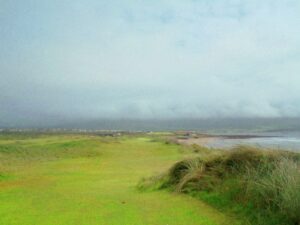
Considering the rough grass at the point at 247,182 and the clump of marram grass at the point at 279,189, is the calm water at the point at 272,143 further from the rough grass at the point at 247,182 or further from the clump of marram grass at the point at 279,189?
the clump of marram grass at the point at 279,189

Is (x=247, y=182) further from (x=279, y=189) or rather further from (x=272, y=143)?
(x=272, y=143)

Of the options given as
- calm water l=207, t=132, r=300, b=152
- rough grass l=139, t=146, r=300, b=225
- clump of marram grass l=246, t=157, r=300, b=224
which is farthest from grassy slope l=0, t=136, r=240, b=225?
calm water l=207, t=132, r=300, b=152

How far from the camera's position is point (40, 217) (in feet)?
30.0

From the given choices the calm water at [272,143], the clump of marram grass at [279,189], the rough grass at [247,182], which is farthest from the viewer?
the calm water at [272,143]

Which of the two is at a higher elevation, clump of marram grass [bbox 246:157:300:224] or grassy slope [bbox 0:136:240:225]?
clump of marram grass [bbox 246:157:300:224]

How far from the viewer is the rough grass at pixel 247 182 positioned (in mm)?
7414

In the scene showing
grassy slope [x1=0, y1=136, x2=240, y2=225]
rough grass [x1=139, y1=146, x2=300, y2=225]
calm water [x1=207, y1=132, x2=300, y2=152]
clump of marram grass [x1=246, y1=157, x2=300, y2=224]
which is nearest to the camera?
clump of marram grass [x1=246, y1=157, x2=300, y2=224]

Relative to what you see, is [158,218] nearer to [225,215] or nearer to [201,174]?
[225,215]

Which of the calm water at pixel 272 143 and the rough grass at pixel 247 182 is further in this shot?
the calm water at pixel 272 143

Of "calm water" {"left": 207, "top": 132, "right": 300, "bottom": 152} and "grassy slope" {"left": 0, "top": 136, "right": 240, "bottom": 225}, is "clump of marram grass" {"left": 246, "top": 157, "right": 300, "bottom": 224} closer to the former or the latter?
"grassy slope" {"left": 0, "top": 136, "right": 240, "bottom": 225}

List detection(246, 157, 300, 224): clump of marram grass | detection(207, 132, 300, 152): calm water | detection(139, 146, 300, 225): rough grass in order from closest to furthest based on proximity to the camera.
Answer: detection(246, 157, 300, 224): clump of marram grass
detection(139, 146, 300, 225): rough grass
detection(207, 132, 300, 152): calm water

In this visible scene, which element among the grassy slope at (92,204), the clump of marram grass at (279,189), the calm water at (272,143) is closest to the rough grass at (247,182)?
the clump of marram grass at (279,189)

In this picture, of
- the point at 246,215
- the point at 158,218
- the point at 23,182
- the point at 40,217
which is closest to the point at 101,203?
the point at 40,217

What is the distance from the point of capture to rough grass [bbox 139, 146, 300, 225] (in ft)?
24.3
